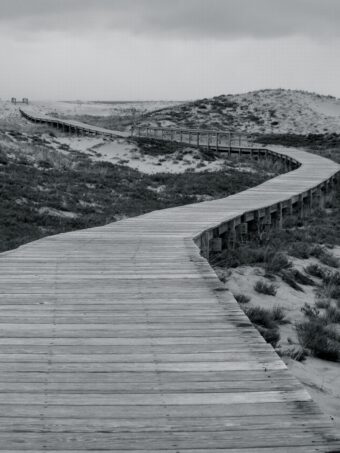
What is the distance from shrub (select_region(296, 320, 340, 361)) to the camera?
6.36m

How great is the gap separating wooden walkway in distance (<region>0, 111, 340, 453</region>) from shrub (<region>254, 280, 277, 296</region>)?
1729mm

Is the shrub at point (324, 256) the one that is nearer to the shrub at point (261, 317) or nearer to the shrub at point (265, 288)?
the shrub at point (265, 288)

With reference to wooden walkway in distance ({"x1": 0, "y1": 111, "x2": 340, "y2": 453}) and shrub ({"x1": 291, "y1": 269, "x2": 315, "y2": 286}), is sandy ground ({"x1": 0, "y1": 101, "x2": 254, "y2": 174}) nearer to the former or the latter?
shrub ({"x1": 291, "y1": 269, "x2": 315, "y2": 286})

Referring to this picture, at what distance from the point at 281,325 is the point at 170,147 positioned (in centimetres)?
2794

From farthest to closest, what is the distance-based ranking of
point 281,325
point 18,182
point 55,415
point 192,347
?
point 18,182
point 281,325
point 192,347
point 55,415

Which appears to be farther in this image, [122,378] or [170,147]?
[170,147]

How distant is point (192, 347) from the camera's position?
4398mm

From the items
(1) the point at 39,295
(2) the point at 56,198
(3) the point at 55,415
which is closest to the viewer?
(3) the point at 55,415

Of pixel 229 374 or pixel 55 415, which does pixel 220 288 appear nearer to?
pixel 229 374

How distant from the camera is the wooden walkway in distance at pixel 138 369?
3094 millimetres

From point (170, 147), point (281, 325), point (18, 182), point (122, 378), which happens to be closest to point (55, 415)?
point (122, 378)

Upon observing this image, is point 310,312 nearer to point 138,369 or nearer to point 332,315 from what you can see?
point 332,315

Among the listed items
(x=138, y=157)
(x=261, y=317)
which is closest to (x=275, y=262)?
(x=261, y=317)

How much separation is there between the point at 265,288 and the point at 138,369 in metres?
4.89
